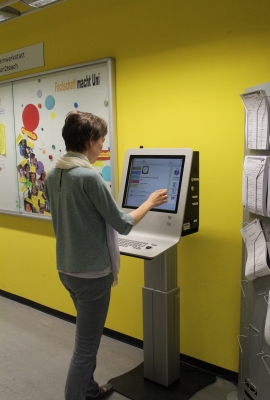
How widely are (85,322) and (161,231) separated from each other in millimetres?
618

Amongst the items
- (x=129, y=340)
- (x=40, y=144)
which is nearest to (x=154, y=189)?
(x=129, y=340)

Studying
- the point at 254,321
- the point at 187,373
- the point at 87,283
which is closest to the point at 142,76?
the point at 87,283

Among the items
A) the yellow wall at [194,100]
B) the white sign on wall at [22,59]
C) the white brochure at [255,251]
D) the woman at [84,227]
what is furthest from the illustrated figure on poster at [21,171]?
the white brochure at [255,251]

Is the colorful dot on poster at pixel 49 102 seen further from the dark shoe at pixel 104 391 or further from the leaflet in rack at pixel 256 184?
the dark shoe at pixel 104 391

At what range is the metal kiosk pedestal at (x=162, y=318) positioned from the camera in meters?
2.22

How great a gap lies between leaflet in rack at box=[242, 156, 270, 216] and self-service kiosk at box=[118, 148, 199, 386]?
1.11 feet

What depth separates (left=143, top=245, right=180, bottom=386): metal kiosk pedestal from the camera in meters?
2.22

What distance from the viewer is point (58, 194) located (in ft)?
5.96

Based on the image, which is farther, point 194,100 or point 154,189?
point 194,100

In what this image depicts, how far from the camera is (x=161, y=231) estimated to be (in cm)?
213

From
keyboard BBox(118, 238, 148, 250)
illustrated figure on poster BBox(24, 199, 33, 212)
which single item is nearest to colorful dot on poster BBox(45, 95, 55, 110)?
illustrated figure on poster BBox(24, 199, 33, 212)

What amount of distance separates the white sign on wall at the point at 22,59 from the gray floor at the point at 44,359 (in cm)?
211

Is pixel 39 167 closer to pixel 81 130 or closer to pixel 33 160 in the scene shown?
pixel 33 160

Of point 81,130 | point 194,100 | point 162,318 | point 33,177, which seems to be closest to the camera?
point 81,130
